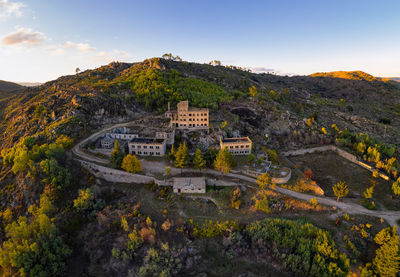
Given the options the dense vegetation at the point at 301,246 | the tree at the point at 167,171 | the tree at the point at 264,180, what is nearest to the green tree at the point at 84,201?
the tree at the point at 167,171

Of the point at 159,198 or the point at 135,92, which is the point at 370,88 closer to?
the point at 135,92

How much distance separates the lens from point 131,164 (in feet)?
189

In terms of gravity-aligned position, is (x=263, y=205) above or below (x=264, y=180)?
below

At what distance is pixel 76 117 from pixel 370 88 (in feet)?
819

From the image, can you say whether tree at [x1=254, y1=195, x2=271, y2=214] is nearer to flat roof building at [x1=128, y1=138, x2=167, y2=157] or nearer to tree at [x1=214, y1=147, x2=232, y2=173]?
tree at [x1=214, y1=147, x2=232, y2=173]

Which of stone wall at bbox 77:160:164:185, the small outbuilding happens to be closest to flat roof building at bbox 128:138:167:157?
stone wall at bbox 77:160:164:185

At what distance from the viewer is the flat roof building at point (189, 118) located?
7788 cm

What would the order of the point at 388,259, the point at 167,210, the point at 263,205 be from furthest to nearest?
the point at 167,210, the point at 263,205, the point at 388,259

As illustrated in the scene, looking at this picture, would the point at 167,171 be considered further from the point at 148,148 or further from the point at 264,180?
the point at 264,180

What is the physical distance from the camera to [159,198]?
5444 centimetres

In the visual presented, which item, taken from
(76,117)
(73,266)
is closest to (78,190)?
(73,266)

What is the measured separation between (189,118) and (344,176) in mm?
57623

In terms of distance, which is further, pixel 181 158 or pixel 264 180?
pixel 181 158

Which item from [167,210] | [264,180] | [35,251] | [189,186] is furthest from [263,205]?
[35,251]
